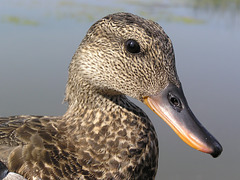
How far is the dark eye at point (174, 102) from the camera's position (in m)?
2.01

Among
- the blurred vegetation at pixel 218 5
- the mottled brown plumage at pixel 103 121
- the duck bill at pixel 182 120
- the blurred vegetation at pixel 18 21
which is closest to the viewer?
the duck bill at pixel 182 120

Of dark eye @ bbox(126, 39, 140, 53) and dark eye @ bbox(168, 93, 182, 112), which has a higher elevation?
dark eye @ bbox(126, 39, 140, 53)

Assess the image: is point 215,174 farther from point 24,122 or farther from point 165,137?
point 24,122

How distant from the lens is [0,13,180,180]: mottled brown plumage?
6.64 ft

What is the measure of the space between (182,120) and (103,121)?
22.2 inches

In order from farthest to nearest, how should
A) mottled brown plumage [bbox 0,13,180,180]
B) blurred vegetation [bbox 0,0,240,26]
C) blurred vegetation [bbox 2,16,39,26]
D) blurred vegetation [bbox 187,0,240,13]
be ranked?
blurred vegetation [bbox 187,0,240,13]
blurred vegetation [bbox 0,0,240,26]
blurred vegetation [bbox 2,16,39,26]
mottled brown plumage [bbox 0,13,180,180]

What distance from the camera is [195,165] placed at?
4.52 meters

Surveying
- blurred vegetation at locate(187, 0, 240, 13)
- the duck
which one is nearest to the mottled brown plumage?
the duck

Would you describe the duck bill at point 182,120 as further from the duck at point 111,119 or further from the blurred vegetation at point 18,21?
the blurred vegetation at point 18,21

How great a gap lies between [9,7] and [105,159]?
10302 mm

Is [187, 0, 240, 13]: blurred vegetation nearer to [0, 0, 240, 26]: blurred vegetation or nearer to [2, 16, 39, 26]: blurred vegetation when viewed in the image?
[0, 0, 240, 26]: blurred vegetation

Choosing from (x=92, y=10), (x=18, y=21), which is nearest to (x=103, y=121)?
(x=18, y=21)

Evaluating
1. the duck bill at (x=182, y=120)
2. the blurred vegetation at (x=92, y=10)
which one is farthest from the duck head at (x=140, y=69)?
the blurred vegetation at (x=92, y=10)

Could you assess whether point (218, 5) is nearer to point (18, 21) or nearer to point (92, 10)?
point (92, 10)
